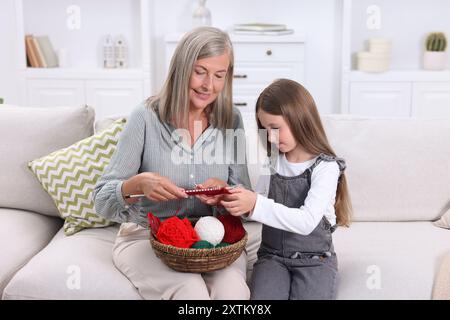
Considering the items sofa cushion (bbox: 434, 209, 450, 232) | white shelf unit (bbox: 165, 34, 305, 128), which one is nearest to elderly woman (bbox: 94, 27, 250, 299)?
sofa cushion (bbox: 434, 209, 450, 232)

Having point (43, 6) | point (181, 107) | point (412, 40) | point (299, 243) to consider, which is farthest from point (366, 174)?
point (43, 6)

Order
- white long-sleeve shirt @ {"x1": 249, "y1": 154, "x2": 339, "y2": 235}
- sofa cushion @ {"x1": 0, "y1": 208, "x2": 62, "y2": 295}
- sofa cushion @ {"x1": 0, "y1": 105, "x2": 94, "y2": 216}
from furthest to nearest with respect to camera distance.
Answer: sofa cushion @ {"x1": 0, "y1": 105, "x2": 94, "y2": 216}
sofa cushion @ {"x1": 0, "y1": 208, "x2": 62, "y2": 295}
white long-sleeve shirt @ {"x1": 249, "y1": 154, "x2": 339, "y2": 235}

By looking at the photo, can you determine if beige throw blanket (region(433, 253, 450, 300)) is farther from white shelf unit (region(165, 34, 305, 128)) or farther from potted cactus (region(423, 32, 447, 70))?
potted cactus (region(423, 32, 447, 70))

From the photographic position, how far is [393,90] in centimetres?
445

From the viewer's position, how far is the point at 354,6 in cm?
469

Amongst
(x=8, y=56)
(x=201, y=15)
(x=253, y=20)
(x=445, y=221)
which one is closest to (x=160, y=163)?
(x=445, y=221)

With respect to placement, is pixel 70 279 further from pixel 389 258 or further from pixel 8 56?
pixel 8 56

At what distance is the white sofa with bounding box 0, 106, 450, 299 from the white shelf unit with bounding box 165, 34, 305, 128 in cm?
212

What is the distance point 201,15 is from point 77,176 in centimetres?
251

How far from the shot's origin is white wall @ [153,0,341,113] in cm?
470

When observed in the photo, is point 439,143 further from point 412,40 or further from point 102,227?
point 412,40

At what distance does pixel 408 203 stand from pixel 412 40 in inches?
108
